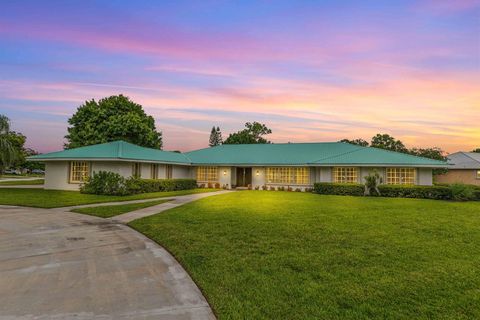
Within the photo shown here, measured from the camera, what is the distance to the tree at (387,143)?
48.2 metres

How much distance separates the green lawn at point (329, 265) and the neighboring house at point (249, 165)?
46.5 ft

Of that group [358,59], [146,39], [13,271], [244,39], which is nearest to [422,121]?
[358,59]

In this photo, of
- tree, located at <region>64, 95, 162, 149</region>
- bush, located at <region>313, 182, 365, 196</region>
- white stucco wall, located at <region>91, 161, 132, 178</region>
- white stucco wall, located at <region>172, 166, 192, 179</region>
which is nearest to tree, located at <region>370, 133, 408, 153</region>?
bush, located at <region>313, 182, 365, 196</region>

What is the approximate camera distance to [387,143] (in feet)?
160

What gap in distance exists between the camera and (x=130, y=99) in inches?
1693

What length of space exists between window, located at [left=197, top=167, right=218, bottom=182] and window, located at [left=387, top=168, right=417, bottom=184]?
16209 millimetres

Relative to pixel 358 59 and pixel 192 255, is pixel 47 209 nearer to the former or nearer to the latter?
pixel 192 255

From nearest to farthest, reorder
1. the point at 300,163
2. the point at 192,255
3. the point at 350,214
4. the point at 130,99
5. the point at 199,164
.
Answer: the point at 192,255
the point at 350,214
the point at 300,163
the point at 199,164
the point at 130,99

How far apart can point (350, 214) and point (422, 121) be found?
69.8 feet

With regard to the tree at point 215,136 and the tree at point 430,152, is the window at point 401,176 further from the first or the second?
the tree at point 215,136

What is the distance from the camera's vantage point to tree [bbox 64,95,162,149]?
39.1 meters

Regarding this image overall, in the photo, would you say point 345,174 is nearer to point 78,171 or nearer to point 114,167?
point 114,167

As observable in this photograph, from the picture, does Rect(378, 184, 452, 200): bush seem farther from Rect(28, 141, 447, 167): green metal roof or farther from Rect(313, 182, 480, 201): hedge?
Rect(28, 141, 447, 167): green metal roof

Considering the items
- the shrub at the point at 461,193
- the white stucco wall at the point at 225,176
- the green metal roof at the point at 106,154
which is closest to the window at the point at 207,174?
the white stucco wall at the point at 225,176
